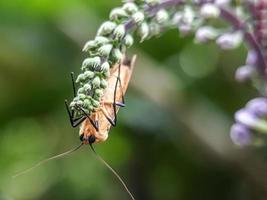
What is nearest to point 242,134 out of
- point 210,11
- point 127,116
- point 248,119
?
point 248,119

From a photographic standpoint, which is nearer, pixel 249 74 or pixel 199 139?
pixel 249 74

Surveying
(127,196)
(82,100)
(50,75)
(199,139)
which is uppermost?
(82,100)

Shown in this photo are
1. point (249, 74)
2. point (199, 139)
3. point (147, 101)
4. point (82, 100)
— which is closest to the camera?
point (82, 100)

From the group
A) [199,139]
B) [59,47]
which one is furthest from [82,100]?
[59,47]

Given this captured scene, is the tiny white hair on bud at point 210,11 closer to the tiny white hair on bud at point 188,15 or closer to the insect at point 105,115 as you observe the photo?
the tiny white hair on bud at point 188,15

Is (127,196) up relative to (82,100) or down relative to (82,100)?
down

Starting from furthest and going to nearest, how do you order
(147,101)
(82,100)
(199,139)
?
(147,101) → (199,139) → (82,100)

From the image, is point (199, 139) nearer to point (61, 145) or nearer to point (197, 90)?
point (197, 90)
